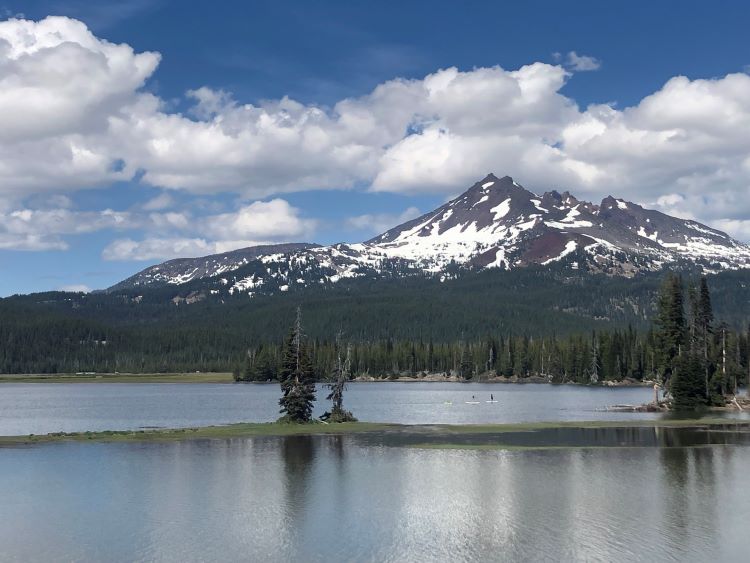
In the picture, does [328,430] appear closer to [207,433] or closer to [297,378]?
[297,378]

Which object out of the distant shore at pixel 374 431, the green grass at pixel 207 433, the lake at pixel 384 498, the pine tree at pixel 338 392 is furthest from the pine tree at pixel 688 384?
the pine tree at pixel 338 392

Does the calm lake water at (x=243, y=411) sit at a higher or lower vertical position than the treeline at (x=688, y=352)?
lower

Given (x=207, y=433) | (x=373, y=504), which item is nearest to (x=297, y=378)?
(x=207, y=433)

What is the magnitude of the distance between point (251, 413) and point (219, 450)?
52.0 m

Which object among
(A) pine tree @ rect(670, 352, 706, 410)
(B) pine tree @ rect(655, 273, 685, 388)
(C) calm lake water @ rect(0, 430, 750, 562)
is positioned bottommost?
(C) calm lake water @ rect(0, 430, 750, 562)

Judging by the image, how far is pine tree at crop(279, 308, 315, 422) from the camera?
3853 inches

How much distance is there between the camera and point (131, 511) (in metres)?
50.7

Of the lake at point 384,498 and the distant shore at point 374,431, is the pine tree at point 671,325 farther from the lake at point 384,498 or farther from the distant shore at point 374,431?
the lake at point 384,498

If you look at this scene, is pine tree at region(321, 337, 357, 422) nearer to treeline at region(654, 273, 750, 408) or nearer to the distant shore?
the distant shore

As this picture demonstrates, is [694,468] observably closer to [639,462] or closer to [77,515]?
[639,462]

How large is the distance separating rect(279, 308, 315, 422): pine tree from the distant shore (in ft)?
6.72

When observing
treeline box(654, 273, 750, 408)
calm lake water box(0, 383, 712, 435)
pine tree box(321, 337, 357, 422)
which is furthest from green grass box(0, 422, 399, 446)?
treeline box(654, 273, 750, 408)

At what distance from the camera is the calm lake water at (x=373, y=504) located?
4159 cm

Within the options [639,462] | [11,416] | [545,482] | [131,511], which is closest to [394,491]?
[545,482]
